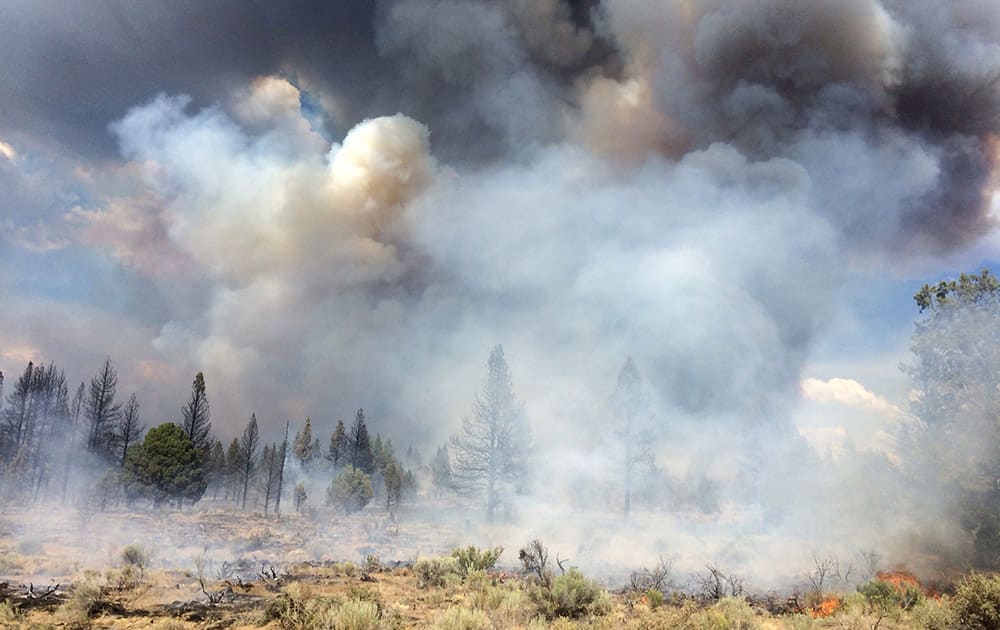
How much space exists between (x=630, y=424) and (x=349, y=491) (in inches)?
1026

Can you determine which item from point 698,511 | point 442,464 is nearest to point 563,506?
point 698,511

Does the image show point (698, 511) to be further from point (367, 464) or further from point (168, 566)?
point (168, 566)

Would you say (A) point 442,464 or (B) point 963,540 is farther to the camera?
(A) point 442,464

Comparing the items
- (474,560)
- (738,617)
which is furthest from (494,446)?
(738,617)

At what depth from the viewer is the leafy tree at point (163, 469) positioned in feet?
136

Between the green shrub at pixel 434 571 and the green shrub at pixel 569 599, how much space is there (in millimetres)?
4530

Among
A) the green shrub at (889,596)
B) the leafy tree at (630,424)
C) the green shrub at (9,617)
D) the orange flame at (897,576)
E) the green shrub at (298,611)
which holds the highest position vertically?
the leafy tree at (630,424)

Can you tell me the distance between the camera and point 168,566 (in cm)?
2164

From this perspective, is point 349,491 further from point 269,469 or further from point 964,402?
point 964,402

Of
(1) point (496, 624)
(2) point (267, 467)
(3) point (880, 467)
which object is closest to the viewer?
(1) point (496, 624)

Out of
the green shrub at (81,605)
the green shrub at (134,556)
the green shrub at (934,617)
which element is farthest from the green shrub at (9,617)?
the green shrub at (934,617)

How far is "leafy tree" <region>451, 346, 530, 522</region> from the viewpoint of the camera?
4262cm

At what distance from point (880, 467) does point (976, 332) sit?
739 cm

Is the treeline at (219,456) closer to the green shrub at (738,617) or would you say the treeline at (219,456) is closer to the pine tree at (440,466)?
the pine tree at (440,466)
